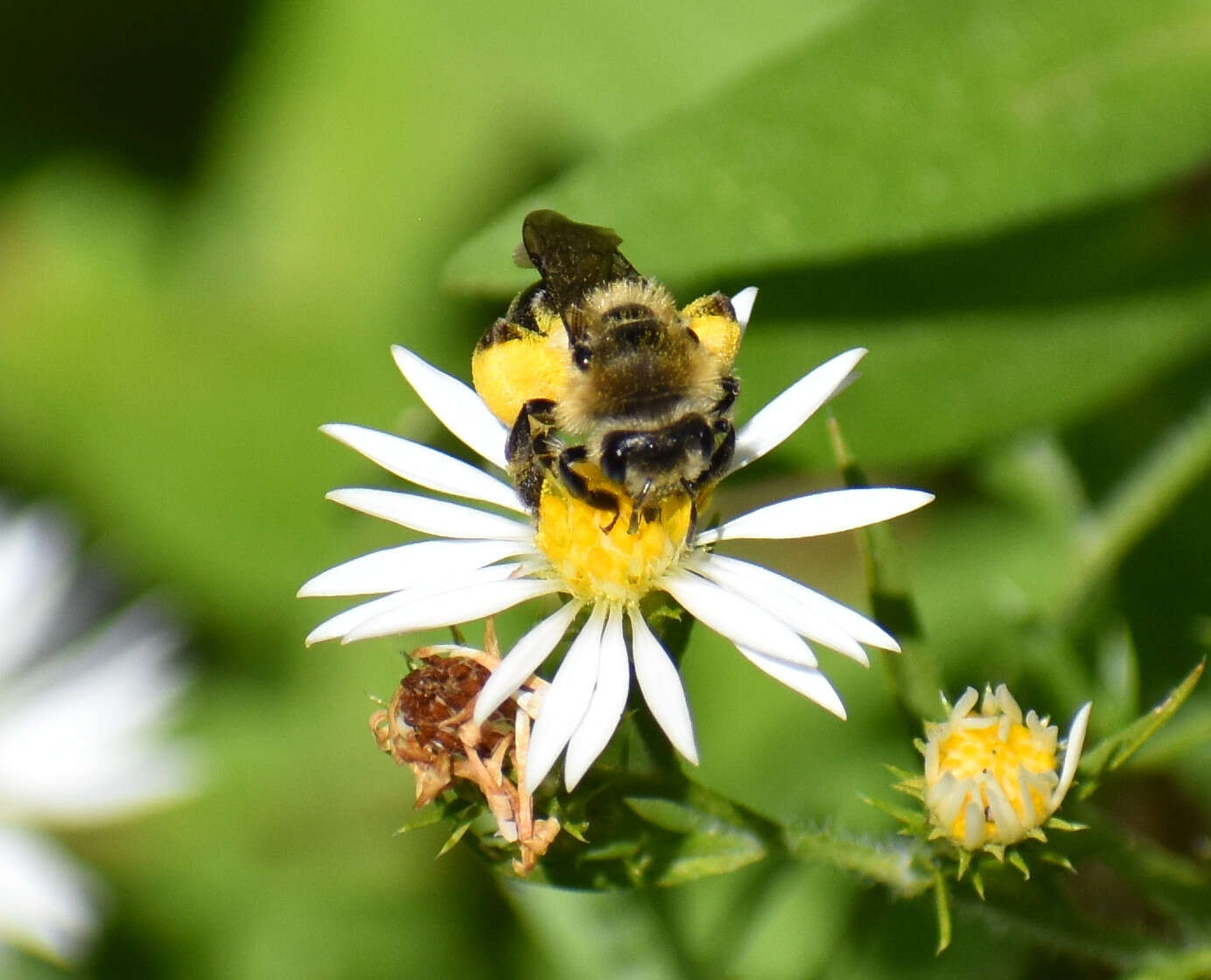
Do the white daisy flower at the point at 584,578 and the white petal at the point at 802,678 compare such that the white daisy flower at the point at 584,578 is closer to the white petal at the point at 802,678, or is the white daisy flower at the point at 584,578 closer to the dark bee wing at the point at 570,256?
the white petal at the point at 802,678

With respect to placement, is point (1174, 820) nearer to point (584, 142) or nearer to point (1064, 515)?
point (1064, 515)

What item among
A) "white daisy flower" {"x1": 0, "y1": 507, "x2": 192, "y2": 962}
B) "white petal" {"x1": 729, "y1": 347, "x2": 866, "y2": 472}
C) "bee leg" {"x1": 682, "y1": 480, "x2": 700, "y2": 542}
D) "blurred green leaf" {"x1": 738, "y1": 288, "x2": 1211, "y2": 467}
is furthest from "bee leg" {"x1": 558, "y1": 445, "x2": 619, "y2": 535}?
"white daisy flower" {"x1": 0, "y1": 507, "x2": 192, "y2": 962}

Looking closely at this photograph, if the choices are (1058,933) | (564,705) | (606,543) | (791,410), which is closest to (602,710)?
(564,705)

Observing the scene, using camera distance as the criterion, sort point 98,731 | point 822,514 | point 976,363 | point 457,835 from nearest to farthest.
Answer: point 457,835
point 822,514
point 976,363
point 98,731

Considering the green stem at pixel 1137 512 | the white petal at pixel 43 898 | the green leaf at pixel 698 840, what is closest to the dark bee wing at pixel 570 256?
the green leaf at pixel 698 840

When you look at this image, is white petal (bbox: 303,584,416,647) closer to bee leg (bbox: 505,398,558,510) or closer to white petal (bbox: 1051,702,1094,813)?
bee leg (bbox: 505,398,558,510)

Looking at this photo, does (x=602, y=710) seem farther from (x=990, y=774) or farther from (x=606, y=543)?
(x=990, y=774)
